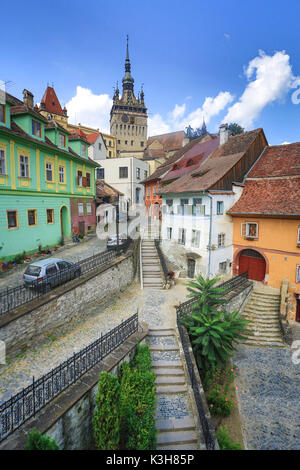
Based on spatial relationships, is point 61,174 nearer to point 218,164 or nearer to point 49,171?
point 49,171

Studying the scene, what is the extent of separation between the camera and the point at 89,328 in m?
11.7

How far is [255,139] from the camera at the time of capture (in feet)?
64.7

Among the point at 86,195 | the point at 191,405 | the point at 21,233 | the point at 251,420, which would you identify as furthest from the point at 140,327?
the point at 86,195

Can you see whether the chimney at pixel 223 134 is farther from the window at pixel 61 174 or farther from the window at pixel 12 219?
the window at pixel 12 219

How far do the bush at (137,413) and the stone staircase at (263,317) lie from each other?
383 inches

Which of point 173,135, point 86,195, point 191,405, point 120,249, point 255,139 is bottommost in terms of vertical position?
point 191,405

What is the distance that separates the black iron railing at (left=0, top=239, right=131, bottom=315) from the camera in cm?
957

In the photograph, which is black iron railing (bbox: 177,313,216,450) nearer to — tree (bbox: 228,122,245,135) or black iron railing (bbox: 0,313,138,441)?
black iron railing (bbox: 0,313,138,441)

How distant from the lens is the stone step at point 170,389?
333 inches

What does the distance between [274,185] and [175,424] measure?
17.0m

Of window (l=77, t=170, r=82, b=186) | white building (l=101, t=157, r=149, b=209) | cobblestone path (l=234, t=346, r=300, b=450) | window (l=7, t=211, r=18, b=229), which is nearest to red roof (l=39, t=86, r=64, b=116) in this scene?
white building (l=101, t=157, r=149, b=209)

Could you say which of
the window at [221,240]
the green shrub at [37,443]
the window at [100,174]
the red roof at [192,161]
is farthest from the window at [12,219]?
the window at [100,174]
